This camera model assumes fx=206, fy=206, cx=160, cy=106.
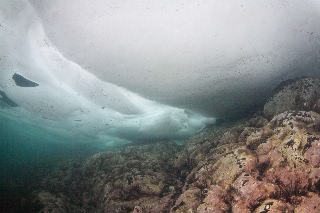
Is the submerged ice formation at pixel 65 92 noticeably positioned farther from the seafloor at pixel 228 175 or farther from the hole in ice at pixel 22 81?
the seafloor at pixel 228 175

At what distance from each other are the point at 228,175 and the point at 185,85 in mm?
5799

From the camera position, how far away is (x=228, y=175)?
6711 millimetres

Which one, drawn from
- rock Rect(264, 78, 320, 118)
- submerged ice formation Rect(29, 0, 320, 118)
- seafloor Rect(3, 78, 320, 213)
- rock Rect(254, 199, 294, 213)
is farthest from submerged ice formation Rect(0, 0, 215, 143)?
rock Rect(254, 199, 294, 213)

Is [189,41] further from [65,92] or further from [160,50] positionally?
[65,92]

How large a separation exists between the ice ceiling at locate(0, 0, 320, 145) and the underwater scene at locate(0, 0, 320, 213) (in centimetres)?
5

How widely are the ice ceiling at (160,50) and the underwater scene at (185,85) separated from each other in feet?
0.16

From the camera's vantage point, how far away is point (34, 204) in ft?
31.9

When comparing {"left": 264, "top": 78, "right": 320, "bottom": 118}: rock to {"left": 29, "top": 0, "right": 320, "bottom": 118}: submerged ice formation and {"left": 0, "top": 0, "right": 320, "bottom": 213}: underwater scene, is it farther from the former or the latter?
{"left": 29, "top": 0, "right": 320, "bottom": 118}: submerged ice formation

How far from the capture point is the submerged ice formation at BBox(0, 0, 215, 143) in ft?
32.9

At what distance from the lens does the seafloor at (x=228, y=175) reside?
564 centimetres

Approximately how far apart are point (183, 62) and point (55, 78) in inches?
333

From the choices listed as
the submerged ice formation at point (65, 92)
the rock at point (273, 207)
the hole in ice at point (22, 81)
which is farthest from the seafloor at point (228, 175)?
the hole in ice at point (22, 81)

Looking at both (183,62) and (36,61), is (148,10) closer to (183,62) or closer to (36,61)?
(183,62)

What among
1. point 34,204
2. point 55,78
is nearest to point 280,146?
point 34,204
